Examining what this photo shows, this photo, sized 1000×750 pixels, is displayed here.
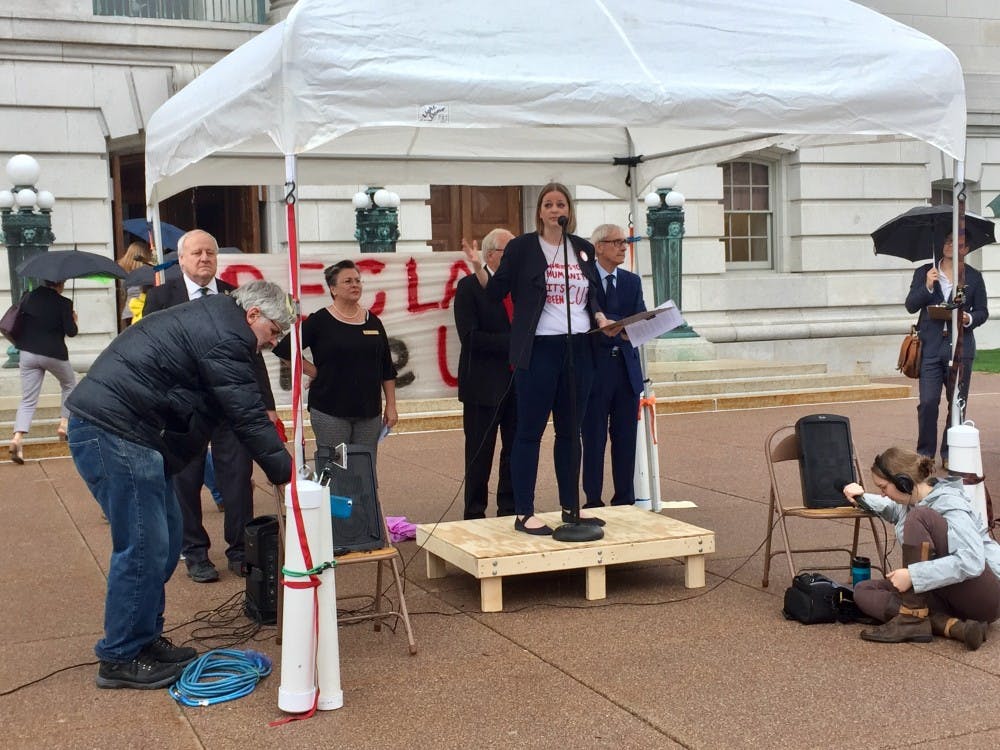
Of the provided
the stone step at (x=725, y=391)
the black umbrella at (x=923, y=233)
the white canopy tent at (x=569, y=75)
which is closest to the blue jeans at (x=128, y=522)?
the white canopy tent at (x=569, y=75)

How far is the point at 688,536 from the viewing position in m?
6.46

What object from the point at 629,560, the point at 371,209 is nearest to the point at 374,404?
the point at 629,560

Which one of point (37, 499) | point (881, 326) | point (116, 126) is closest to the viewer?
point (37, 499)

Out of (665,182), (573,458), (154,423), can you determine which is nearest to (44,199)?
(665,182)

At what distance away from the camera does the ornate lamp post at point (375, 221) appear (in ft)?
55.5

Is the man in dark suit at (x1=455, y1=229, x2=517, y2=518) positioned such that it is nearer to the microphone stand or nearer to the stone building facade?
the microphone stand

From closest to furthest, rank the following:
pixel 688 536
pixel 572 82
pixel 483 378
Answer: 1. pixel 572 82
2. pixel 688 536
3. pixel 483 378

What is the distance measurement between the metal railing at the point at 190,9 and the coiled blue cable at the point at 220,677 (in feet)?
46.6

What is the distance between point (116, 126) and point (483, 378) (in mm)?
11026

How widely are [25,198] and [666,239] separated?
8704 millimetres

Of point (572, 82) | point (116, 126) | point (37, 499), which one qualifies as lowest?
point (37, 499)

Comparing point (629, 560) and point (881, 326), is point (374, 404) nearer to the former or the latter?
point (629, 560)

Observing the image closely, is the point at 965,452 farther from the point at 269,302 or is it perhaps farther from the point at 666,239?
the point at 666,239

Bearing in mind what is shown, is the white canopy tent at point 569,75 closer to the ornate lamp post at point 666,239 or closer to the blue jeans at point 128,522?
the blue jeans at point 128,522
